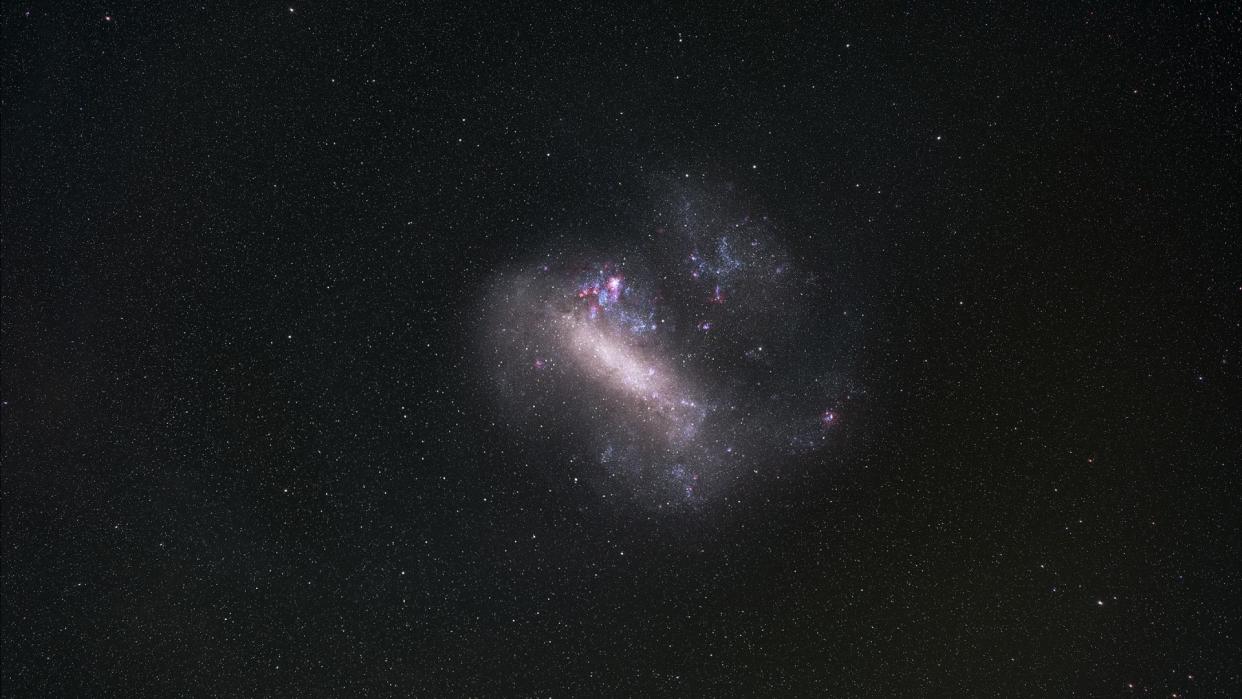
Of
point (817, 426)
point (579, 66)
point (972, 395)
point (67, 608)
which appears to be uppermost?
point (579, 66)

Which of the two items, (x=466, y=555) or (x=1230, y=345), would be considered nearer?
(x=1230, y=345)

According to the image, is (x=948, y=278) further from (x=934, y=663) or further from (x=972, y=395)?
(x=934, y=663)

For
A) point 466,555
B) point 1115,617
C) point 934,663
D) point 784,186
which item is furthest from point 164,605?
point 1115,617
